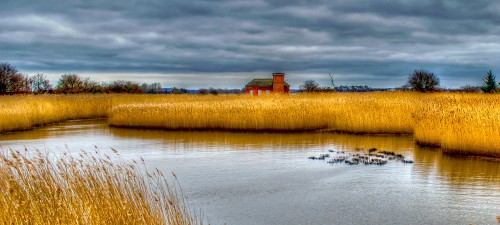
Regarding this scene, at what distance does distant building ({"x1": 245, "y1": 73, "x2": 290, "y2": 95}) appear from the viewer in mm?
54516

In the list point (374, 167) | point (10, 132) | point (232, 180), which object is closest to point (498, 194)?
point (374, 167)

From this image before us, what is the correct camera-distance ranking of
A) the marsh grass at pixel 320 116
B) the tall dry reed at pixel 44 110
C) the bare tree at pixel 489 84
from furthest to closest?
1. the bare tree at pixel 489 84
2. the tall dry reed at pixel 44 110
3. the marsh grass at pixel 320 116

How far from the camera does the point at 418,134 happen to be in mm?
16922

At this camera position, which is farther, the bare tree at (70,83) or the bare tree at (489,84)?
the bare tree at (70,83)

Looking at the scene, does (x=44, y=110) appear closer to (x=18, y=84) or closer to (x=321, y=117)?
(x=321, y=117)

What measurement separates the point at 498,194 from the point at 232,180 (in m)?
5.34

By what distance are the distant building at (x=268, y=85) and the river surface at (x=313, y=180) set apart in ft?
116

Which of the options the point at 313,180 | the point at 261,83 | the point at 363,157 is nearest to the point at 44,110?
the point at 363,157

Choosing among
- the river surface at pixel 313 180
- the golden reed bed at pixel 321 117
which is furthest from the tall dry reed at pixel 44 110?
the river surface at pixel 313 180

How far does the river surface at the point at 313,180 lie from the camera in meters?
8.58

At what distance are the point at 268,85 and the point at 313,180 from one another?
47.3 metres

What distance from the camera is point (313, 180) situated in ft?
37.5

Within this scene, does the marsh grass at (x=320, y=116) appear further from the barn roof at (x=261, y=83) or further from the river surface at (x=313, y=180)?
the barn roof at (x=261, y=83)

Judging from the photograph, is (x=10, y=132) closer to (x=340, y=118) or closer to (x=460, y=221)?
(x=340, y=118)
